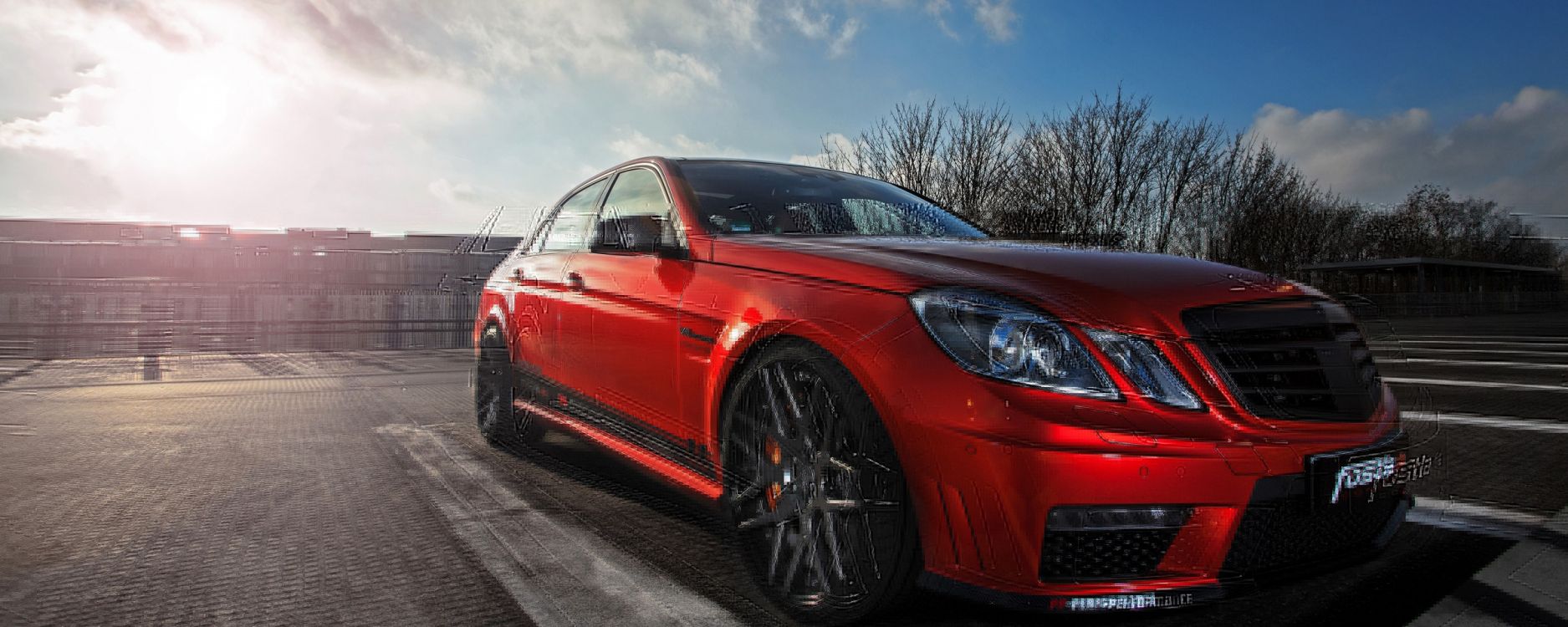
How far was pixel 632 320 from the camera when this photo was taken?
3.44m

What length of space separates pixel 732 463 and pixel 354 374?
10164 mm

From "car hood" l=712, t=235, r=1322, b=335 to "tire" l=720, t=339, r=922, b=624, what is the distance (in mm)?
276

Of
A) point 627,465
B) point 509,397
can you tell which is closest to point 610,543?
point 627,465

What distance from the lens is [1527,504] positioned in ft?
12.9

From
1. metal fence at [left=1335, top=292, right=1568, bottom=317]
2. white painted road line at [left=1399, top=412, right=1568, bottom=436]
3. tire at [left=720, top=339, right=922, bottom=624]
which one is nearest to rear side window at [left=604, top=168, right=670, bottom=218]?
tire at [left=720, top=339, right=922, bottom=624]

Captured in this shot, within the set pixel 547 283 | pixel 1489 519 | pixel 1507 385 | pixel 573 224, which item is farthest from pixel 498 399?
pixel 1507 385

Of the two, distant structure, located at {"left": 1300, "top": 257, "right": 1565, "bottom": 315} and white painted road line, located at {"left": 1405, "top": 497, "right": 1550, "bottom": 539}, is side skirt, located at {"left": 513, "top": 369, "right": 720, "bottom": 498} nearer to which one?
white painted road line, located at {"left": 1405, "top": 497, "right": 1550, "bottom": 539}

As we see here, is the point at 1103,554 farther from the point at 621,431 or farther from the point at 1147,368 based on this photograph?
the point at 621,431

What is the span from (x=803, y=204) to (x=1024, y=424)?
1969 mm

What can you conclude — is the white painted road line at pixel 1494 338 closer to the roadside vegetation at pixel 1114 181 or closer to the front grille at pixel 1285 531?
the roadside vegetation at pixel 1114 181

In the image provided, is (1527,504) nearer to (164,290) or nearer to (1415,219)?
(164,290)

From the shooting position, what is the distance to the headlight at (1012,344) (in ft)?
6.59

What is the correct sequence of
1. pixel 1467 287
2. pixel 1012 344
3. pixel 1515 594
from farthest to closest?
1. pixel 1467 287
2. pixel 1515 594
3. pixel 1012 344

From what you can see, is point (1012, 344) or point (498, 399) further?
point (498, 399)
